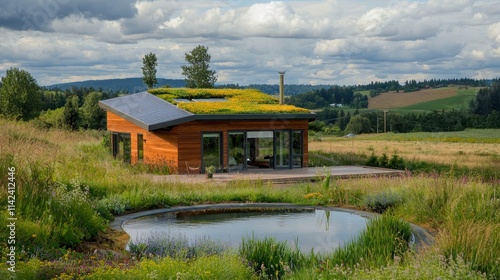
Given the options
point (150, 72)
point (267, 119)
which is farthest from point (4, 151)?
point (150, 72)

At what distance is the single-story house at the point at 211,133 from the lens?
2261 centimetres

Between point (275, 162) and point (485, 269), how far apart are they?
57.3 feet

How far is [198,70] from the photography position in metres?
41.9

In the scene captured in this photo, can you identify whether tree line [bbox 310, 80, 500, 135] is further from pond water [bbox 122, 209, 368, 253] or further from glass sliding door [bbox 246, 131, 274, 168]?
pond water [bbox 122, 209, 368, 253]

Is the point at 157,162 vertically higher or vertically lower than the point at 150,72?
lower

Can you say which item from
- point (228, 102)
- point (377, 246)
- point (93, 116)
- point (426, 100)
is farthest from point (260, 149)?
point (426, 100)

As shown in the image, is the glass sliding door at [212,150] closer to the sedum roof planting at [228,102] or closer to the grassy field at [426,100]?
the sedum roof planting at [228,102]

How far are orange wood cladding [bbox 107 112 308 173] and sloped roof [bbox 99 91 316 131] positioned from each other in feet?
1.12

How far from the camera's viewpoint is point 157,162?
76.4 ft

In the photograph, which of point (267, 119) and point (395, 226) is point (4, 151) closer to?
point (395, 226)

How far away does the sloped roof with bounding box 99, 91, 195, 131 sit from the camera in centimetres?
2209

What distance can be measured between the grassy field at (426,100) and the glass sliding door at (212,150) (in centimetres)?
6702

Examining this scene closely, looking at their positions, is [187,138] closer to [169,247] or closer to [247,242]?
[169,247]

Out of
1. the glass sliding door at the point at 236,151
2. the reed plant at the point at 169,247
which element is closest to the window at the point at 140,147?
the glass sliding door at the point at 236,151
